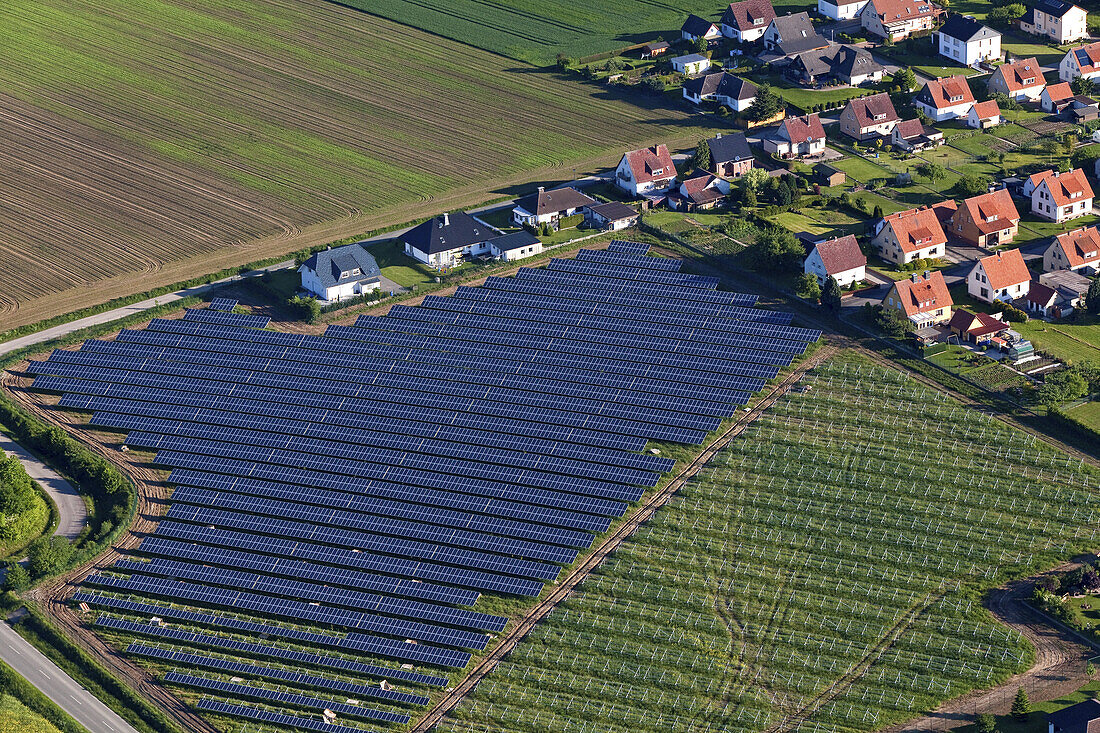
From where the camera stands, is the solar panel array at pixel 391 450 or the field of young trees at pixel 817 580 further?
the solar panel array at pixel 391 450

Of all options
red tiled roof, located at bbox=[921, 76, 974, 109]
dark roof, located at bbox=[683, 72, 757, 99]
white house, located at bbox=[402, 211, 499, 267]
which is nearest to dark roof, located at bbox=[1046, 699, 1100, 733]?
white house, located at bbox=[402, 211, 499, 267]

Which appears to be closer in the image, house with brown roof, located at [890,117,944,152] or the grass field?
the grass field

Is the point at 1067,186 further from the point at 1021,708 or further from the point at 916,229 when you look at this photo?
the point at 1021,708

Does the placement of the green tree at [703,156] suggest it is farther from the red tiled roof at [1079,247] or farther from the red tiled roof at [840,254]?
the red tiled roof at [1079,247]

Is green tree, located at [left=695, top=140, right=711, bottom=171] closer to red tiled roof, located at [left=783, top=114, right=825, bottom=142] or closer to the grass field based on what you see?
red tiled roof, located at [left=783, top=114, right=825, bottom=142]

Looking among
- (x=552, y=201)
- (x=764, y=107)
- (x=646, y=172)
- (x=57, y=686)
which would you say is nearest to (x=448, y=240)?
(x=552, y=201)

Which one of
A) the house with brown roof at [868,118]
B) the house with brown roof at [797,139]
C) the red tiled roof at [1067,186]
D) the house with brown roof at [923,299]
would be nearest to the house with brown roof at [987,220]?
the red tiled roof at [1067,186]

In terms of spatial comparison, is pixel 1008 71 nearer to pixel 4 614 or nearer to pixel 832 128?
pixel 832 128
